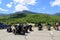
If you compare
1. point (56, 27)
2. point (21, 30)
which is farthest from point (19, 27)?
point (56, 27)

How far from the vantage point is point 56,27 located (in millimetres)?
37156

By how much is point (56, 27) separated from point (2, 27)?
9912 millimetres

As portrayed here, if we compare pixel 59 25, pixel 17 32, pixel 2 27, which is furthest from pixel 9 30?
pixel 59 25

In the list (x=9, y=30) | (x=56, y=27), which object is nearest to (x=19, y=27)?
(x=9, y=30)

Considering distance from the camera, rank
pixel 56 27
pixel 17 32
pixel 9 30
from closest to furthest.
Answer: pixel 17 32
pixel 9 30
pixel 56 27

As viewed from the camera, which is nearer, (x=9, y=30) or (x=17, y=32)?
(x=17, y=32)

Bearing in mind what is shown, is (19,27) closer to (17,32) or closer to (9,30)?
(17,32)

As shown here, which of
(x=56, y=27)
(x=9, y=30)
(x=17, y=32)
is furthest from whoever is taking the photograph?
(x=56, y=27)

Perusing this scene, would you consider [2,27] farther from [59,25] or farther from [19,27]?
[19,27]

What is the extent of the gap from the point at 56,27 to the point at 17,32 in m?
13.1

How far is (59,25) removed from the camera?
38.1 m

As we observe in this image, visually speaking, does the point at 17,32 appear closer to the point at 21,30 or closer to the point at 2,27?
the point at 21,30

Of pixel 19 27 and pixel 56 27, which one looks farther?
pixel 56 27

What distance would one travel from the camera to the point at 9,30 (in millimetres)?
29703
